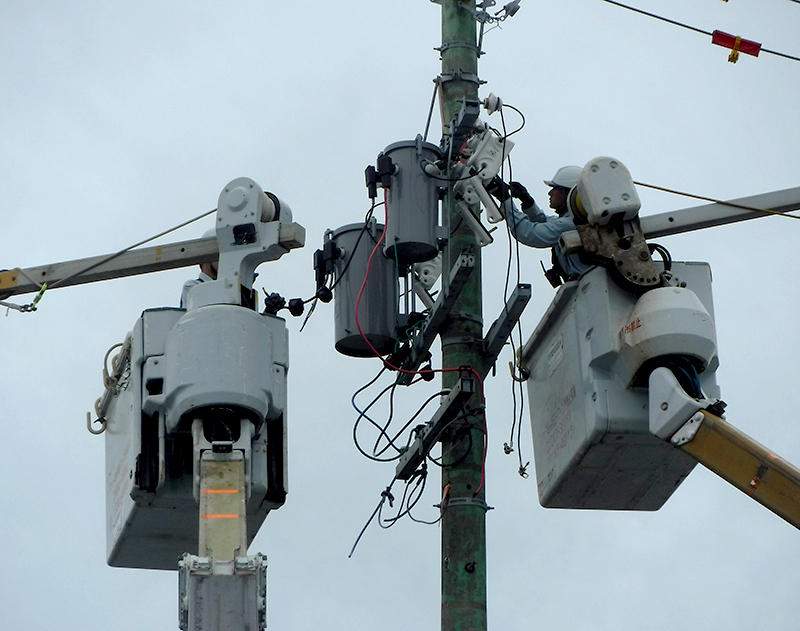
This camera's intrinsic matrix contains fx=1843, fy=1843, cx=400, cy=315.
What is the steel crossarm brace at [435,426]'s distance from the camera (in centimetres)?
1104

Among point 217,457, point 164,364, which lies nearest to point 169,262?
point 164,364

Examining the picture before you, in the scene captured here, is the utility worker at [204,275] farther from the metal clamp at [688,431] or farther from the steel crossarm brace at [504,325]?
the metal clamp at [688,431]

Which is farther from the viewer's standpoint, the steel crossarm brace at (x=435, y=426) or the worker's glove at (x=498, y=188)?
the worker's glove at (x=498, y=188)

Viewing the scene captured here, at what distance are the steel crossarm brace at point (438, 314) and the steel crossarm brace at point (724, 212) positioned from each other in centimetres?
112

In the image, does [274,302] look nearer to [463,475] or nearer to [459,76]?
[463,475]

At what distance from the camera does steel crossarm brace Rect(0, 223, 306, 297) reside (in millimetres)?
10625

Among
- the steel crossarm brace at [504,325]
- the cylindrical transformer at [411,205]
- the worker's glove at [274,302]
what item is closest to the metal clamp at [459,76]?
the cylindrical transformer at [411,205]

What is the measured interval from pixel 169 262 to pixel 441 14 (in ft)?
10.8

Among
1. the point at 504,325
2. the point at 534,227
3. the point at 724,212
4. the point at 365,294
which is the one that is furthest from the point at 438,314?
the point at 724,212

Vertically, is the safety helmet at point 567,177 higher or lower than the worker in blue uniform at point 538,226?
higher

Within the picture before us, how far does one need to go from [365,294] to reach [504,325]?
3.33ft

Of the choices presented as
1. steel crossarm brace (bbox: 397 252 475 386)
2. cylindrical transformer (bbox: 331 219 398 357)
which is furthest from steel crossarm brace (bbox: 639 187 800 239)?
cylindrical transformer (bbox: 331 219 398 357)

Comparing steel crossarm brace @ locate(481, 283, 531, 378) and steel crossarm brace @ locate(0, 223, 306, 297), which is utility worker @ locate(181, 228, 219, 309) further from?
Answer: steel crossarm brace @ locate(481, 283, 531, 378)

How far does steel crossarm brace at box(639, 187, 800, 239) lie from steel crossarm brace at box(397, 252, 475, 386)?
1.12 m
